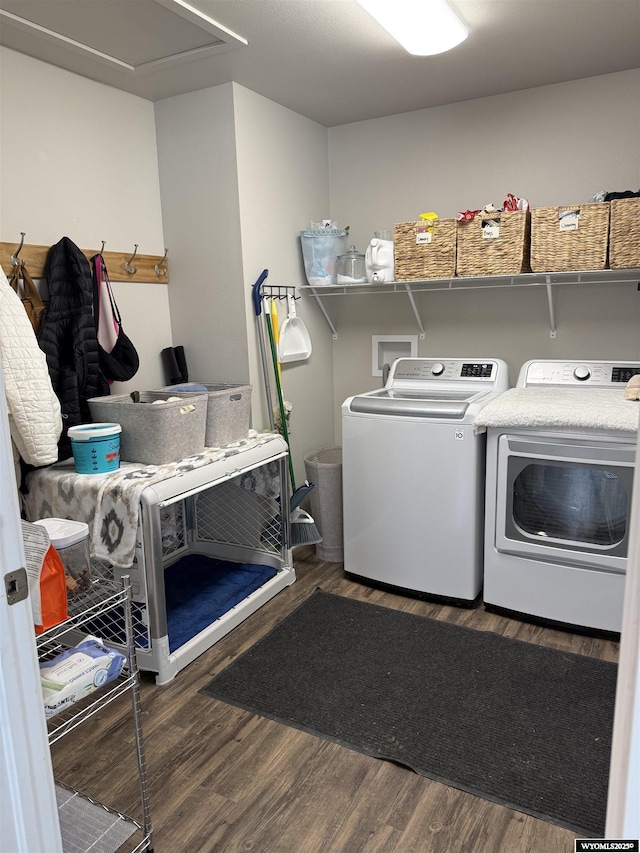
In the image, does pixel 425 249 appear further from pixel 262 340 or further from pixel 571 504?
pixel 571 504

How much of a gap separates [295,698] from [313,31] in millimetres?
2352

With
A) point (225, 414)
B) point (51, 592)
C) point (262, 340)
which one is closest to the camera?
point (51, 592)

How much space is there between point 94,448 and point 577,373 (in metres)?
2.10

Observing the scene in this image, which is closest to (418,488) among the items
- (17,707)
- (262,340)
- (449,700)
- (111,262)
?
(449,700)

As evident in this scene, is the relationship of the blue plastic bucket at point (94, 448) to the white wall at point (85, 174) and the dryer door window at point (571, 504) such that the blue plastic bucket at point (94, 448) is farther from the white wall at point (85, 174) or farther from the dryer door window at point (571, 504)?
the dryer door window at point (571, 504)

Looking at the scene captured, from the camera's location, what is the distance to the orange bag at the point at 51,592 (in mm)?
1228

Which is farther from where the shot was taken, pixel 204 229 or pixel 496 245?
pixel 204 229

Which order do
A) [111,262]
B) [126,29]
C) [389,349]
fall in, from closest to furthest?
1. [126,29]
2. [111,262]
3. [389,349]

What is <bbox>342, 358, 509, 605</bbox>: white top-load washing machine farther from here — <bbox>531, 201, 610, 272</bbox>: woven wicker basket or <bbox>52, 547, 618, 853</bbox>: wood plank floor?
<bbox>52, 547, 618, 853</bbox>: wood plank floor

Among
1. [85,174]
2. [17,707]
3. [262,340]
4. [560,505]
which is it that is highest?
[85,174]

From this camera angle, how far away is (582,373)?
276 cm

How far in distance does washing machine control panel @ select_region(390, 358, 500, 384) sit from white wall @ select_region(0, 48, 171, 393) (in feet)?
3.95

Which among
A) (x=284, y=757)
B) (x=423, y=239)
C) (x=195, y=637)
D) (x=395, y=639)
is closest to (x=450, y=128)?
(x=423, y=239)

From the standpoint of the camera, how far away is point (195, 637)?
2.31 meters
